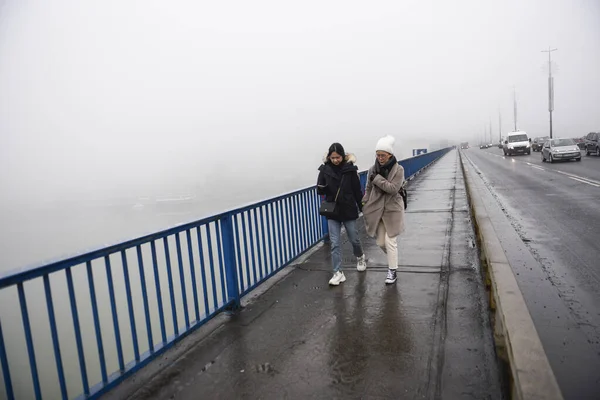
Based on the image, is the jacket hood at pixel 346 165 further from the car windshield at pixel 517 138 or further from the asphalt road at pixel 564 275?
the car windshield at pixel 517 138

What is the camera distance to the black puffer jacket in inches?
198

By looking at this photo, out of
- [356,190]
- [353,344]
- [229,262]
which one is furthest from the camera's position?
[356,190]

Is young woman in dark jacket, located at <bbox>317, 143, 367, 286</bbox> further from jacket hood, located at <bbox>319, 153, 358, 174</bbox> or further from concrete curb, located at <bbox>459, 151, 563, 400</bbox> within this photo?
concrete curb, located at <bbox>459, 151, 563, 400</bbox>

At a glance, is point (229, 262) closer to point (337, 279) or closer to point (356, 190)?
point (337, 279)

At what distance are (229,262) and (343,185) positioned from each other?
5.48 ft

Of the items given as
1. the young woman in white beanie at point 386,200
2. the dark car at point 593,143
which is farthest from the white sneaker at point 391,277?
the dark car at point 593,143

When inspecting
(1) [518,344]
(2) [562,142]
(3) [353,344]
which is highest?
(2) [562,142]

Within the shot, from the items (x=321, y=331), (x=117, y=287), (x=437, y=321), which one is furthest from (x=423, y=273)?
(x=117, y=287)

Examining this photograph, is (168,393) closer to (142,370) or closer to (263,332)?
(142,370)

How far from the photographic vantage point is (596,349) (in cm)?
338

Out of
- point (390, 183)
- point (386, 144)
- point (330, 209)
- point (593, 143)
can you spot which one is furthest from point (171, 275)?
point (593, 143)

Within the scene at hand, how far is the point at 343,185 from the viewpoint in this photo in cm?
505

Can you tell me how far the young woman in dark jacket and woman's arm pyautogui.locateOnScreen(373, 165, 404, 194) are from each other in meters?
0.34

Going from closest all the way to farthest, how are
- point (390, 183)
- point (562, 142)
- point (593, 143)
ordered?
point (390, 183), point (562, 142), point (593, 143)
